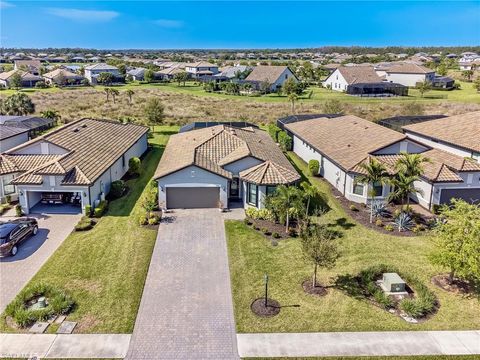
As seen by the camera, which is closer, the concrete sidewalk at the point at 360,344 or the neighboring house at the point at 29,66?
the concrete sidewalk at the point at 360,344

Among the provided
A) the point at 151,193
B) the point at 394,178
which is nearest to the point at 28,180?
the point at 151,193

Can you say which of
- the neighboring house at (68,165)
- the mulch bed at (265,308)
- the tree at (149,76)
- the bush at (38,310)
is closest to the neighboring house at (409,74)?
the tree at (149,76)

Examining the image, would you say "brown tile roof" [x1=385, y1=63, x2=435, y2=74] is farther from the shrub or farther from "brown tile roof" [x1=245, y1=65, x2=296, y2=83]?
the shrub

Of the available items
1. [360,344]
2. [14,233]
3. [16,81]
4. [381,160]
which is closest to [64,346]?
[14,233]

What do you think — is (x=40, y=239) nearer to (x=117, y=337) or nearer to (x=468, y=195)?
(x=117, y=337)

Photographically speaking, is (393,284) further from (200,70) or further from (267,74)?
(200,70)

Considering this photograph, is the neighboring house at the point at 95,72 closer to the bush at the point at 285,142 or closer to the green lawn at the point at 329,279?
the bush at the point at 285,142
